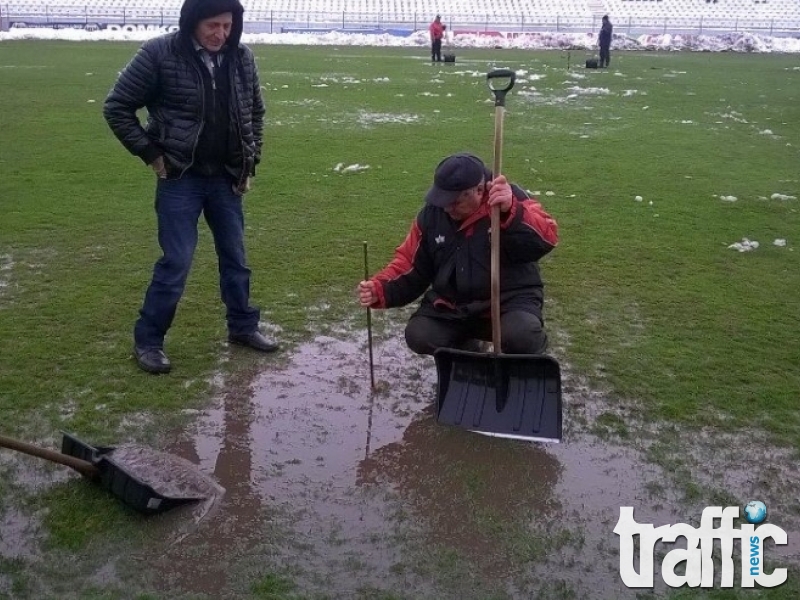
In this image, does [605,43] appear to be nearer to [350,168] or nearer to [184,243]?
[350,168]

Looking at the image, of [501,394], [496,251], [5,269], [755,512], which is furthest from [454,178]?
[5,269]

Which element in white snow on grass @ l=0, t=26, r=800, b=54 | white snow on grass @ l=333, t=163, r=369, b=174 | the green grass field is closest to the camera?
the green grass field

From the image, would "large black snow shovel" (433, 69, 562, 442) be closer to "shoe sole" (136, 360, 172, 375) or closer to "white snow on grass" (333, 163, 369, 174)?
"shoe sole" (136, 360, 172, 375)

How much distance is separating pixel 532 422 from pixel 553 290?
222cm

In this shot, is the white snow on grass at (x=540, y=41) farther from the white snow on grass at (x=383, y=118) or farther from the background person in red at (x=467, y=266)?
the background person in red at (x=467, y=266)

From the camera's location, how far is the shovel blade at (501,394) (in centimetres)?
422

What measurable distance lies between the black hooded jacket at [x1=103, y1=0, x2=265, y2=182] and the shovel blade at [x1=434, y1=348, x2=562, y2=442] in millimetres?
1672

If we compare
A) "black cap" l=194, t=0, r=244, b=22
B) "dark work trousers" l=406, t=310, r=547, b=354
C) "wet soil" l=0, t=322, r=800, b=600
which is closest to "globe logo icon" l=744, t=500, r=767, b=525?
"wet soil" l=0, t=322, r=800, b=600

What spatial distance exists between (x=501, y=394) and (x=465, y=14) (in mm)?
64445

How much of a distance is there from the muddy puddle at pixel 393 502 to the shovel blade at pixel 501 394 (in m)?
0.08

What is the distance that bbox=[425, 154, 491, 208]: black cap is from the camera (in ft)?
13.8

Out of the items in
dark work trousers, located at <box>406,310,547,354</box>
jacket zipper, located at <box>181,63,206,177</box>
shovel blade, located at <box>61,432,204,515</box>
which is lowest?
shovel blade, located at <box>61,432,204,515</box>

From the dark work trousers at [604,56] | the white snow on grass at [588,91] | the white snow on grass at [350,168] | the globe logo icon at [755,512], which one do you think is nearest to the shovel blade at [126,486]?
the globe logo icon at [755,512]

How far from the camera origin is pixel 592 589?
10.6 feet
